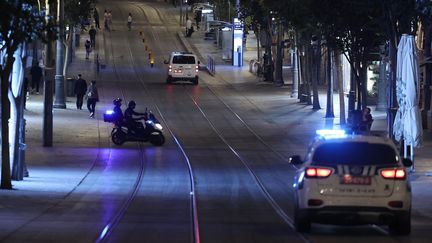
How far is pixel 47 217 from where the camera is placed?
59.4 feet

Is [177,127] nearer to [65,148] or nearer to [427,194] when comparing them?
[65,148]

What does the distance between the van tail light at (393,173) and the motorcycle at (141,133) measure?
68.2 ft

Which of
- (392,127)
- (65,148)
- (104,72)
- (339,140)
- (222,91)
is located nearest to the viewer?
(339,140)

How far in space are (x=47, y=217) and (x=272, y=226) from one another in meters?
3.97

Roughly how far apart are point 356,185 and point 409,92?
11.8 m

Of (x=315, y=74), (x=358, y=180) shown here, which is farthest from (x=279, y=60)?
(x=358, y=180)

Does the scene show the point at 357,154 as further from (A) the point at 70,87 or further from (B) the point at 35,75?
(B) the point at 35,75

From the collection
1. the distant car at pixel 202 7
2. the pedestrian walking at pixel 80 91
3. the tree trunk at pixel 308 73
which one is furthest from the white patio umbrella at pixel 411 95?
the distant car at pixel 202 7

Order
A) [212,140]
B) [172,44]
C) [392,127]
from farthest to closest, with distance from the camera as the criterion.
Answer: [172,44]
[212,140]
[392,127]

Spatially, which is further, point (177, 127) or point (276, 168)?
point (177, 127)

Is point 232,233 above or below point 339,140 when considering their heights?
below

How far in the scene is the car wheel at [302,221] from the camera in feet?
52.1

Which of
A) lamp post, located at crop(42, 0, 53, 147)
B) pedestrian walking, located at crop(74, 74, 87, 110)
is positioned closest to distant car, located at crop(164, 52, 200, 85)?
pedestrian walking, located at crop(74, 74, 87, 110)

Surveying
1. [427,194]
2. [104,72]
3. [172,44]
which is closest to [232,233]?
[427,194]
